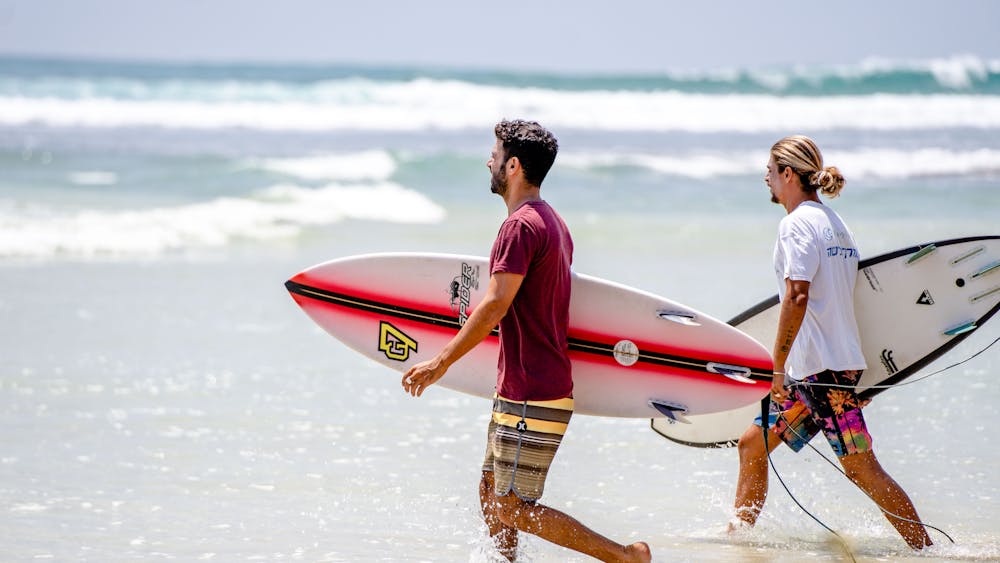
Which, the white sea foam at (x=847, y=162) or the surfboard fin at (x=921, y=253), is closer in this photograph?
the surfboard fin at (x=921, y=253)

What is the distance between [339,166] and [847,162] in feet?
29.8

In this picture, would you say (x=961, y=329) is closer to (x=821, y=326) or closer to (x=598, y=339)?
(x=821, y=326)

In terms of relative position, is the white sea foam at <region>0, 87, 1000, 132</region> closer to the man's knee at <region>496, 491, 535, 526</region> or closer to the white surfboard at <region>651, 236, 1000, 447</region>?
the white surfboard at <region>651, 236, 1000, 447</region>

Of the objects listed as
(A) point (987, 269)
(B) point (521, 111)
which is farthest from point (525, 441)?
(B) point (521, 111)

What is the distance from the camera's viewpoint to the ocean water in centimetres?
423

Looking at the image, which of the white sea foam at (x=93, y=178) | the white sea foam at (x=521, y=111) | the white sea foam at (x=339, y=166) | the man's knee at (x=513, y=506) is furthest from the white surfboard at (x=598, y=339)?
the white sea foam at (x=521, y=111)

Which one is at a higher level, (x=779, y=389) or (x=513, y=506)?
(x=779, y=389)

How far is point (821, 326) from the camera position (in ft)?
12.1

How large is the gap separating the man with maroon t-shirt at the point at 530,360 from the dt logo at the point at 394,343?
84 centimetres

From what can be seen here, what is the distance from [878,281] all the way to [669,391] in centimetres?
94

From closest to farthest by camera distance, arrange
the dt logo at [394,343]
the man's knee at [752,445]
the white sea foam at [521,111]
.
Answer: the man's knee at [752,445] < the dt logo at [394,343] < the white sea foam at [521,111]

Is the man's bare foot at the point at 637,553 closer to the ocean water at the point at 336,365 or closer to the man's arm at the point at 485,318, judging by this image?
the ocean water at the point at 336,365

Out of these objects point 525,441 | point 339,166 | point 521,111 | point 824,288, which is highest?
point 521,111

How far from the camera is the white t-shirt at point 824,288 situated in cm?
360
